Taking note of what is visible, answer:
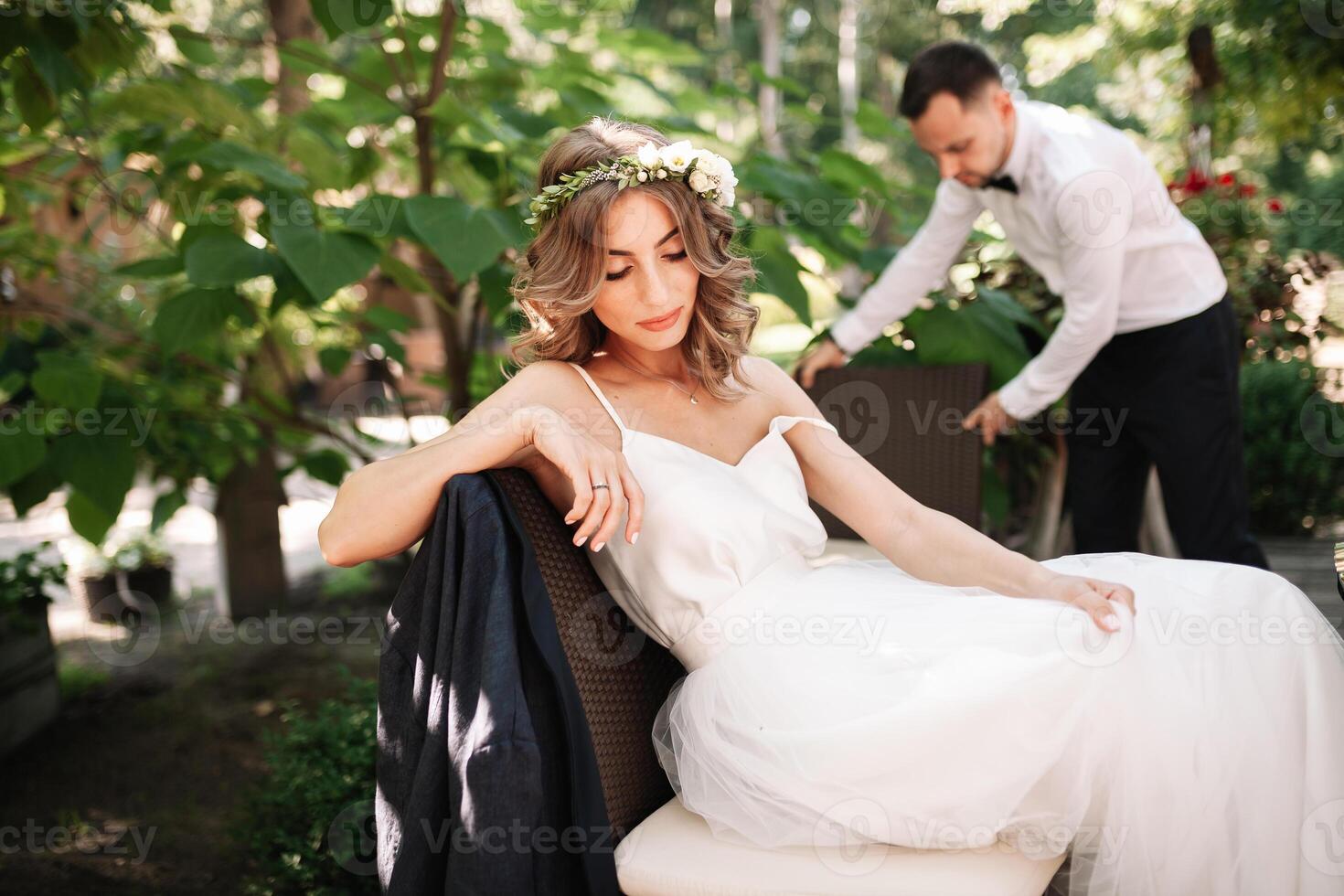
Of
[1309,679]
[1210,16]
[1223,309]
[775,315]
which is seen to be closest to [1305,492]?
[1223,309]

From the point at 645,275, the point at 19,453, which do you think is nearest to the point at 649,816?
the point at 645,275

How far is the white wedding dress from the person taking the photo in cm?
146

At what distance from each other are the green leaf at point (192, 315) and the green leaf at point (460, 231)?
535mm

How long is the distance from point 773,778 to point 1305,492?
5.13m

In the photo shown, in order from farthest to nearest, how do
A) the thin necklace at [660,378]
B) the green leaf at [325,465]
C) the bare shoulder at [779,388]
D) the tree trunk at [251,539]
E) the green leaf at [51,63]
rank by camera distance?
1. the tree trunk at [251,539]
2. the green leaf at [325,465]
3. the green leaf at [51,63]
4. the bare shoulder at [779,388]
5. the thin necklace at [660,378]

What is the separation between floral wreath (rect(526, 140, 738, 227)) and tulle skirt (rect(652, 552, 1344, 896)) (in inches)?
34.5

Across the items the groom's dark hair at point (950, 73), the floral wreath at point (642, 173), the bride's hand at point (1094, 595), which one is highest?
the groom's dark hair at point (950, 73)

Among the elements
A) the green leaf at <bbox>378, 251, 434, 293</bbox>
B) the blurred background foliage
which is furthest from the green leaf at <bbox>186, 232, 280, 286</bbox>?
the green leaf at <bbox>378, 251, 434, 293</bbox>

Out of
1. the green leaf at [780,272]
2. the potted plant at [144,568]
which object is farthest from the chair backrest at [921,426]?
the potted plant at [144,568]

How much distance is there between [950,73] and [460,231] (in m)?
1.40

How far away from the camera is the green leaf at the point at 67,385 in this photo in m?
2.73

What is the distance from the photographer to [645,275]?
6.13ft

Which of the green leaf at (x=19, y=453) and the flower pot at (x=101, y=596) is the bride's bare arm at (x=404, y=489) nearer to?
the green leaf at (x=19, y=453)

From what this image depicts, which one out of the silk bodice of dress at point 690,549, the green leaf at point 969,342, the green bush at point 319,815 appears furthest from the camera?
the green leaf at point 969,342
